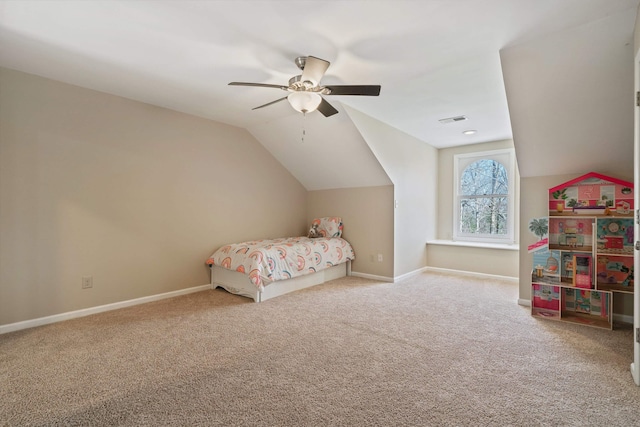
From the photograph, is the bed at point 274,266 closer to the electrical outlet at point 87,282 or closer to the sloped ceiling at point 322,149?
the sloped ceiling at point 322,149

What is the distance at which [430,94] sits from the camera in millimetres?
3201

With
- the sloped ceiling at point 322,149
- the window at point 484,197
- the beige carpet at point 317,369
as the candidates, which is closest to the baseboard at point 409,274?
the window at point 484,197

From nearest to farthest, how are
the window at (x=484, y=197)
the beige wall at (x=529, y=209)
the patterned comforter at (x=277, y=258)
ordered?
1. the beige wall at (x=529, y=209)
2. the patterned comforter at (x=277, y=258)
3. the window at (x=484, y=197)

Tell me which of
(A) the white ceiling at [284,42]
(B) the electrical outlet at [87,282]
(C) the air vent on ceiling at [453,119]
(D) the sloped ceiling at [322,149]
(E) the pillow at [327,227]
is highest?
(A) the white ceiling at [284,42]

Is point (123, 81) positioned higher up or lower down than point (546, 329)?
higher up

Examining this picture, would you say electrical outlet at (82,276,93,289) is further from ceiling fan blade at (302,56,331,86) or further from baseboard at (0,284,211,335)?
ceiling fan blade at (302,56,331,86)

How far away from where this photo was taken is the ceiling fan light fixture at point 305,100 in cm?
255

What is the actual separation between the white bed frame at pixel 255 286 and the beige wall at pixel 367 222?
2.34 feet

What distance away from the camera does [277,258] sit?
3764mm

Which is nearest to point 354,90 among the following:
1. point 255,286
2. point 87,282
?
point 255,286

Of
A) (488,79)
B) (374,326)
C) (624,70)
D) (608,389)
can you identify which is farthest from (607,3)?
(374,326)

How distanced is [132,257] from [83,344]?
1174 millimetres

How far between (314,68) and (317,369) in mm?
2170

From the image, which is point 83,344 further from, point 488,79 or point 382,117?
point 488,79
